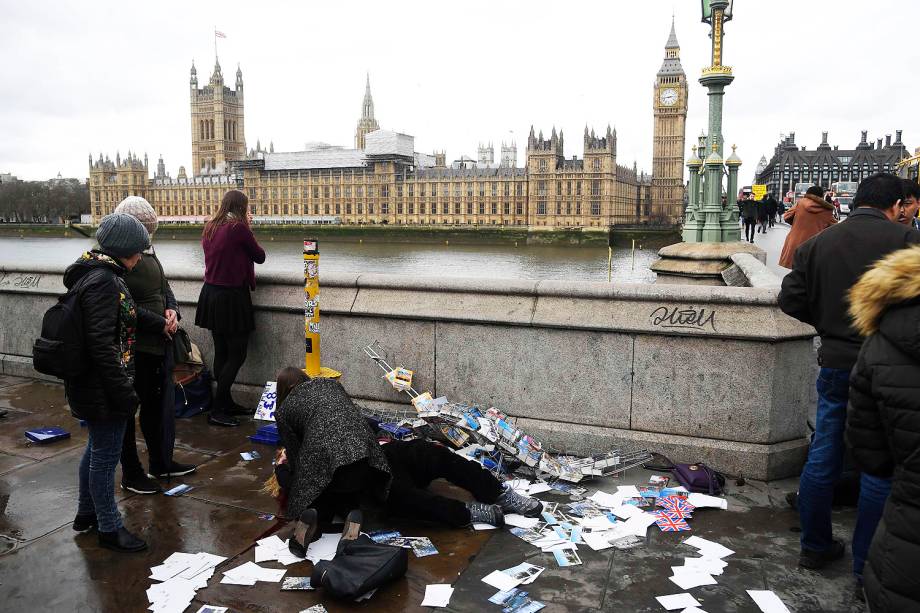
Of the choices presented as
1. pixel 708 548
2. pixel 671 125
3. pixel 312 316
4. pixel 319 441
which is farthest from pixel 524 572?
pixel 671 125

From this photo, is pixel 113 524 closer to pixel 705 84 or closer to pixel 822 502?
pixel 822 502

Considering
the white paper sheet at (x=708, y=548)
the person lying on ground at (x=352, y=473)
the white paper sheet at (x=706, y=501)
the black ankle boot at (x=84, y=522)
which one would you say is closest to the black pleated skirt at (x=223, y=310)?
the person lying on ground at (x=352, y=473)

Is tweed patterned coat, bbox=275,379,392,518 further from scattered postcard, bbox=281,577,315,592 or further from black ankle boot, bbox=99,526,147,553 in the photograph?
black ankle boot, bbox=99,526,147,553

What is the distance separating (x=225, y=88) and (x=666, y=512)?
148 m

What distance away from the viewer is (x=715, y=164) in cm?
1524

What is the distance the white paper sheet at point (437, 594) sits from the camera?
2.99 metres

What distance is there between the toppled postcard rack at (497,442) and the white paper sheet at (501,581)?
1.21m

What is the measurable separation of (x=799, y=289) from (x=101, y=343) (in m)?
3.31

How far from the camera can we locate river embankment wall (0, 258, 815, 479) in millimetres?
4398

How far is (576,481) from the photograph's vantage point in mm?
4324

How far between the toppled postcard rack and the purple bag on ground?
31 centimetres

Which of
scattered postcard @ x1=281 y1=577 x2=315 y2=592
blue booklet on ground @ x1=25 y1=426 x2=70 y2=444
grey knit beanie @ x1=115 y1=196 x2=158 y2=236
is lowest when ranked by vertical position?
scattered postcard @ x1=281 y1=577 x2=315 y2=592

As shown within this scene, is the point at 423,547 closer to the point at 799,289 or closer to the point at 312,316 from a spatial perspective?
the point at 799,289

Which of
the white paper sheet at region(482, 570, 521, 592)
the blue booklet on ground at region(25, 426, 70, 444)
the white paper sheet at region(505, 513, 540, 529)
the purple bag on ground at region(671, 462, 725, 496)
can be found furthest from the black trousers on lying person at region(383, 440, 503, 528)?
the blue booklet on ground at region(25, 426, 70, 444)
